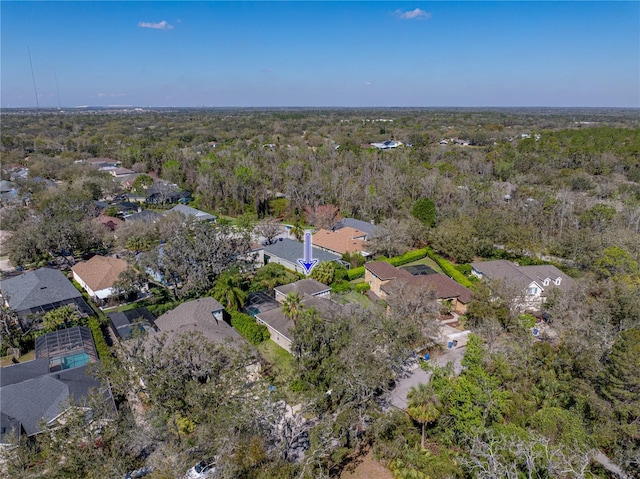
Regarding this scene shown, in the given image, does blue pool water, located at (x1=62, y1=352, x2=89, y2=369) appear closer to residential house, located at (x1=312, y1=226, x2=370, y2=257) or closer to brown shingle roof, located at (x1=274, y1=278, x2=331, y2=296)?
brown shingle roof, located at (x1=274, y1=278, x2=331, y2=296)

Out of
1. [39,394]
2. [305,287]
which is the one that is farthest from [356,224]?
[39,394]

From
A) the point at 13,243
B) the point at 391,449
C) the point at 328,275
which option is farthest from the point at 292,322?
the point at 13,243

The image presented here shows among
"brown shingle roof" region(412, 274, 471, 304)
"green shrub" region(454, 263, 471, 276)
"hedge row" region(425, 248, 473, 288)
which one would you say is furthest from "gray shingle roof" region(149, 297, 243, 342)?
"green shrub" region(454, 263, 471, 276)

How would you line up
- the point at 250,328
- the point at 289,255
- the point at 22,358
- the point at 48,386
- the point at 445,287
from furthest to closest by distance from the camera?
the point at 289,255 → the point at 445,287 → the point at 250,328 → the point at 22,358 → the point at 48,386

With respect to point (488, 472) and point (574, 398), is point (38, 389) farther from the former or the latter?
point (574, 398)

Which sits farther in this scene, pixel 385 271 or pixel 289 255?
pixel 289 255

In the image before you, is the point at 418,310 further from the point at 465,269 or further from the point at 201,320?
the point at 465,269

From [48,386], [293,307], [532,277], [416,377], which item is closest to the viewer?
[48,386]
